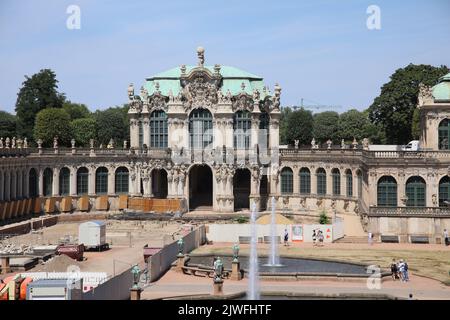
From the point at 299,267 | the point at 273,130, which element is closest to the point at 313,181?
the point at 273,130

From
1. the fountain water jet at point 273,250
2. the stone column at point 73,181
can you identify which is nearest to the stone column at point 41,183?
the stone column at point 73,181

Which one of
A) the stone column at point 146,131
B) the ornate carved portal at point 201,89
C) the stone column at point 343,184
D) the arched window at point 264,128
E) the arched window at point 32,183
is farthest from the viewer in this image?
the stone column at point 146,131

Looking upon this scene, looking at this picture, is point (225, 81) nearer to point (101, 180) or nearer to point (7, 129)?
point (101, 180)

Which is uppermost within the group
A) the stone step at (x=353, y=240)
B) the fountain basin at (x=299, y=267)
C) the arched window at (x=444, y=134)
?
the arched window at (x=444, y=134)

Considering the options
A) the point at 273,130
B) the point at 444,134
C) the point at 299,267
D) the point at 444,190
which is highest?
the point at 273,130

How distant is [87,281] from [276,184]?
50052mm

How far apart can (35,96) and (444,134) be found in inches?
2534

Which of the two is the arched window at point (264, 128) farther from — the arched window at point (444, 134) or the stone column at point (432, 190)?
the stone column at point (432, 190)

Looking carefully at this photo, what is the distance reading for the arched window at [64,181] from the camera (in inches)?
3514

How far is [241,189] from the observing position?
94062 mm

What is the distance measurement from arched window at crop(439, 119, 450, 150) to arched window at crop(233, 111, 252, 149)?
22.2 metres

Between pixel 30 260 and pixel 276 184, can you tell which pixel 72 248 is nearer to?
pixel 30 260

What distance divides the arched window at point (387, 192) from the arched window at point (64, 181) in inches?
1417

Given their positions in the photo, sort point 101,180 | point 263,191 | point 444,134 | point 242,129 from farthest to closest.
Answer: point 263,191, point 101,180, point 242,129, point 444,134
